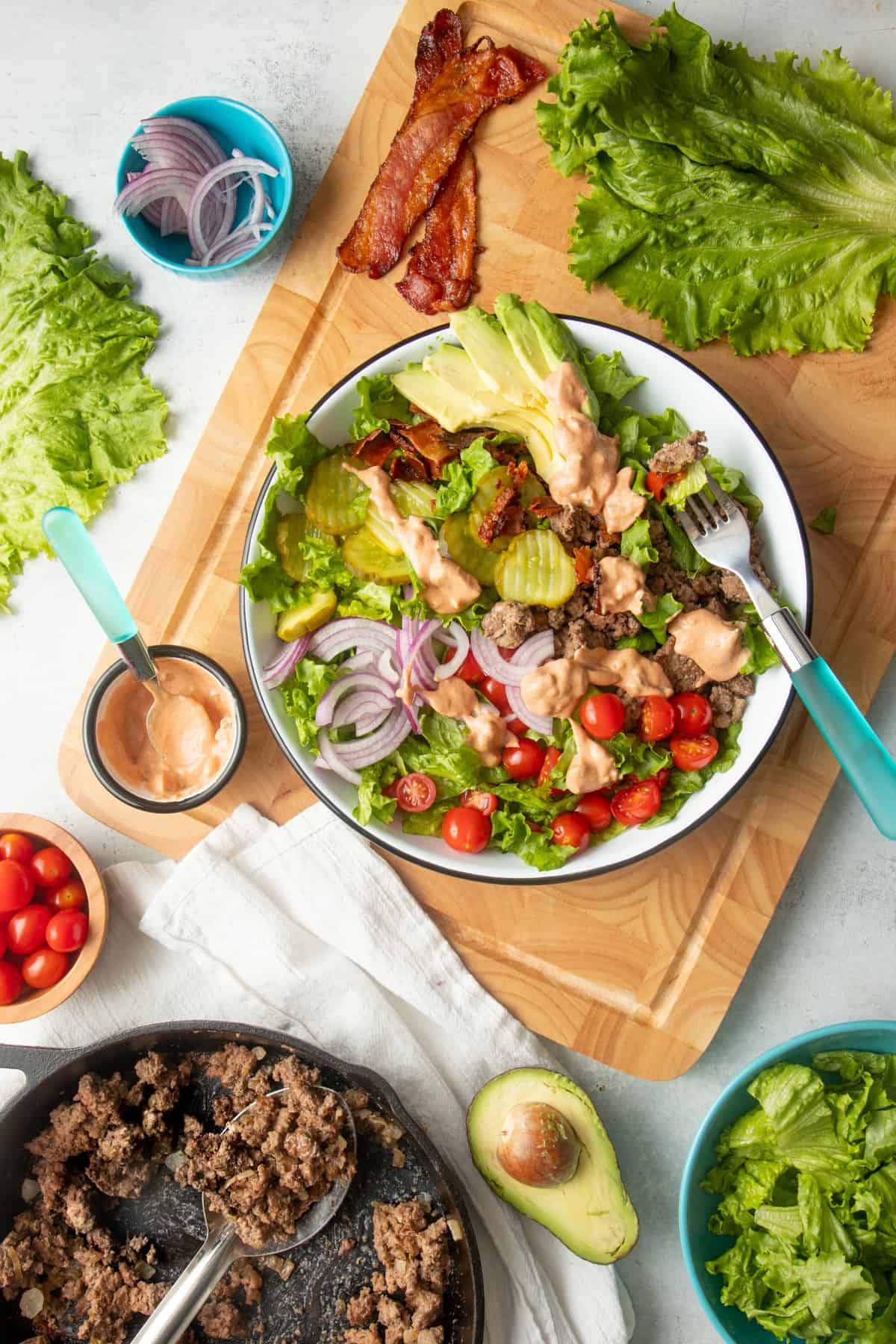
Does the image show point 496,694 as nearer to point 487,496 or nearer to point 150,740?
point 487,496

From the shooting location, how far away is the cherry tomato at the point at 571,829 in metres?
3.34

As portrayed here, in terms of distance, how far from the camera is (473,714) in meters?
3.37

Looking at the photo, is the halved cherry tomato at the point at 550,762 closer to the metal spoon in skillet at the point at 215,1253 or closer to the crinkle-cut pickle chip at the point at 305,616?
the crinkle-cut pickle chip at the point at 305,616

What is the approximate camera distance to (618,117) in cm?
322

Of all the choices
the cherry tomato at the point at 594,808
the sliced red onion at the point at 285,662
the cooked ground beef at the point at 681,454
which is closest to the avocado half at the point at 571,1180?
the cherry tomato at the point at 594,808

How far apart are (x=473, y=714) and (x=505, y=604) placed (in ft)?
1.25

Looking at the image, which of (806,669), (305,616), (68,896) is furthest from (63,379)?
(806,669)

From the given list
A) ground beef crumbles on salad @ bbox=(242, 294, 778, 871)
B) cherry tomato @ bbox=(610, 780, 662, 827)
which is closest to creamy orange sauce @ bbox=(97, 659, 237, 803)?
ground beef crumbles on salad @ bbox=(242, 294, 778, 871)

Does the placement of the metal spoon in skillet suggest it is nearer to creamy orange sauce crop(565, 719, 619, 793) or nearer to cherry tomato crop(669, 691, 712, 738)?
creamy orange sauce crop(565, 719, 619, 793)

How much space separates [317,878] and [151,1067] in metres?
0.79

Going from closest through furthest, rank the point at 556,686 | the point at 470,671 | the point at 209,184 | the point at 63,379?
the point at 556,686 → the point at 470,671 → the point at 209,184 → the point at 63,379

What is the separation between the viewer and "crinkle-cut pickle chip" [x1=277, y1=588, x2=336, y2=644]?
3332 mm

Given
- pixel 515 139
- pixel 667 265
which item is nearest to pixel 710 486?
pixel 667 265

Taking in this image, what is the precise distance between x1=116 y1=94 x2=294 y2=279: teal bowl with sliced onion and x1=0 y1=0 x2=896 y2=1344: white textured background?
0.49 feet
